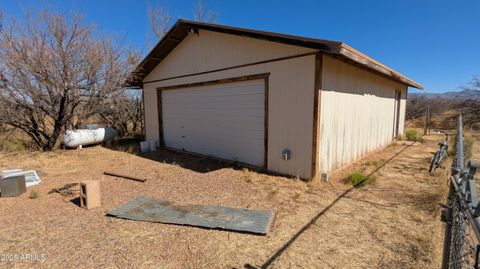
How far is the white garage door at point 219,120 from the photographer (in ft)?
19.7

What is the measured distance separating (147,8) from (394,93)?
50.8ft

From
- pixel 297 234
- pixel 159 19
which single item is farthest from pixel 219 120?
pixel 159 19

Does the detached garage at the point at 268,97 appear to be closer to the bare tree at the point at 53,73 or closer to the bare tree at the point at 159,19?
the bare tree at the point at 53,73

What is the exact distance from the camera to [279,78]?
209 inches

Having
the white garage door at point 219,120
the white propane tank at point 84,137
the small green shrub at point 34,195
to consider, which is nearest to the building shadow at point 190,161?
the white garage door at point 219,120

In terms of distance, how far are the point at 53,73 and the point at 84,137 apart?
2.55 meters

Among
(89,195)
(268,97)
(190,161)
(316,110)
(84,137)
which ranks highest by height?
(268,97)

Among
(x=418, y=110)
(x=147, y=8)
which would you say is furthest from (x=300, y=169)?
(x=418, y=110)

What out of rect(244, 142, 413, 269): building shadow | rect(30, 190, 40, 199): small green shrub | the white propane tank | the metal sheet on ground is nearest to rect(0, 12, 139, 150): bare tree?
the white propane tank

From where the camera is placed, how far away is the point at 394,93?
9578 millimetres

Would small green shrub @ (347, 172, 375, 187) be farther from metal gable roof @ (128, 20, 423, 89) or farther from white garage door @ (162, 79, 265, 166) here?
metal gable roof @ (128, 20, 423, 89)

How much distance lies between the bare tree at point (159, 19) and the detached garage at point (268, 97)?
8.93 m

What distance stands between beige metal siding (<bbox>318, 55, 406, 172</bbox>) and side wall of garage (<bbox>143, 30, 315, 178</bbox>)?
31cm

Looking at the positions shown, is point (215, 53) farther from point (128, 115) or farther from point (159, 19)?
point (159, 19)
